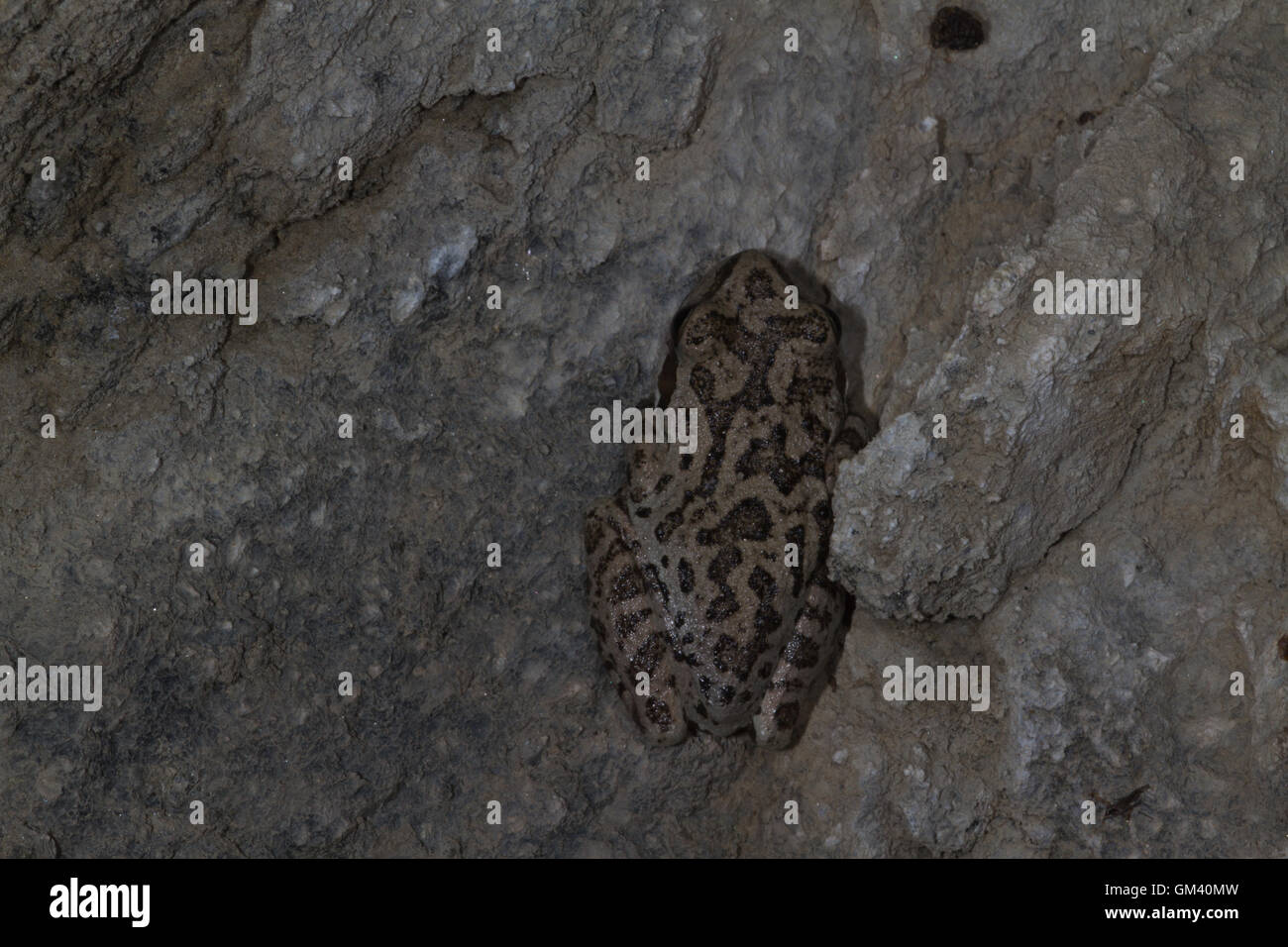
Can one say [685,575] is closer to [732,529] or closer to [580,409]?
[732,529]

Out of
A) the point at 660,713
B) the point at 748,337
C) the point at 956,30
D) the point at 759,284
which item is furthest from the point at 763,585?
the point at 956,30

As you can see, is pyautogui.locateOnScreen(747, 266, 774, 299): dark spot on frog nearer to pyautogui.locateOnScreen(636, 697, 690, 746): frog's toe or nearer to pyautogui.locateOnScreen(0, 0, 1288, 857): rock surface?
pyautogui.locateOnScreen(0, 0, 1288, 857): rock surface

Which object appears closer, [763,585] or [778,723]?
[763,585]

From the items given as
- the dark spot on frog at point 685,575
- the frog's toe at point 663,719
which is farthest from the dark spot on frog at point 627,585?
the frog's toe at point 663,719

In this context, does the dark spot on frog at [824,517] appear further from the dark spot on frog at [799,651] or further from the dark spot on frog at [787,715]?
the dark spot on frog at [787,715]

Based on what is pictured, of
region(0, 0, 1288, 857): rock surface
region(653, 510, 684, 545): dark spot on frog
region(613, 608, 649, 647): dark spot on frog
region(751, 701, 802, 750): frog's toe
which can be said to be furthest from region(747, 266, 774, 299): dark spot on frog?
region(751, 701, 802, 750): frog's toe

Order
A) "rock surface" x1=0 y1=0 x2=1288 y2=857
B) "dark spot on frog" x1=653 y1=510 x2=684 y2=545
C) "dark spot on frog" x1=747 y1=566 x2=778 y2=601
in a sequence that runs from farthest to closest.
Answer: "dark spot on frog" x1=653 y1=510 x2=684 y2=545
"dark spot on frog" x1=747 y1=566 x2=778 y2=601
"rock surface" x1=0 y1=0 x2=1288 y2=857

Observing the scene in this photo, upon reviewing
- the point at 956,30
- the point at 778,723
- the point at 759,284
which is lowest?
the point at 778,723
